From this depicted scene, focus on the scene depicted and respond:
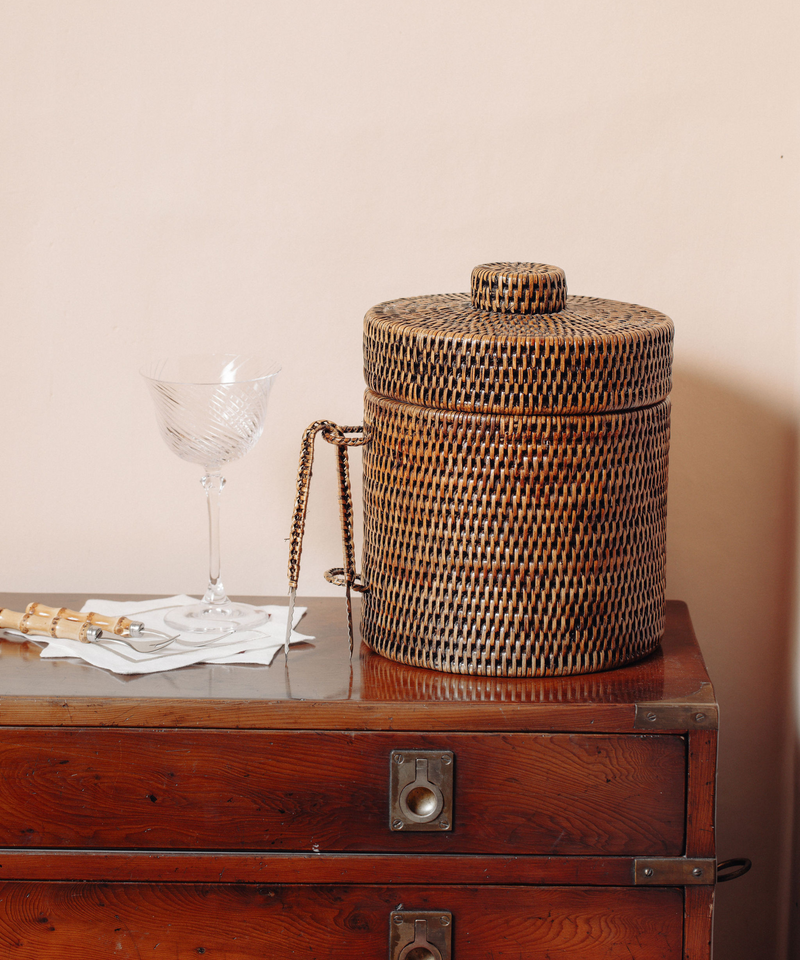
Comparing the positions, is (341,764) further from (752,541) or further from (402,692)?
(752,541)

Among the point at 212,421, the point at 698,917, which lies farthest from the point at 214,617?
the point at 698,917

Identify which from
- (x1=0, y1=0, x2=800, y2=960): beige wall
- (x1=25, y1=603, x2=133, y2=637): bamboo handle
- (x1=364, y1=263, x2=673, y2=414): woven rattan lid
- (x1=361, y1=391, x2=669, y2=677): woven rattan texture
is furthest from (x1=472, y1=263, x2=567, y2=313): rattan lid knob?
(x1=25, y1=603, x2=133, y2=637): bamboo handle

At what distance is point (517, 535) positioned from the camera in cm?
94

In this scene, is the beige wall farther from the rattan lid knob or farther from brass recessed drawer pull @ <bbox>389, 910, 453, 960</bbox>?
brass recessed drawer pull @ <bbox>389, 910, 453, 960</bbox>

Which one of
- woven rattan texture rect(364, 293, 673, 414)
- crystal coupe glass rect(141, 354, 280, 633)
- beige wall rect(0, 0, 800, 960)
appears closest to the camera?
woven rattan texture rect(364, 293, 673, 414)

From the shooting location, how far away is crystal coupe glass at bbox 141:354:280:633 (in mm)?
1032

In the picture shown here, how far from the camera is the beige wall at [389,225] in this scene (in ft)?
3.90

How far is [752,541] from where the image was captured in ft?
4.17

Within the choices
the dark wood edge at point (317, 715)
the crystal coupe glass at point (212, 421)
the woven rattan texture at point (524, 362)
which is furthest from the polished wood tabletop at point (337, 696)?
the woven rattan texture at point (524, 362)

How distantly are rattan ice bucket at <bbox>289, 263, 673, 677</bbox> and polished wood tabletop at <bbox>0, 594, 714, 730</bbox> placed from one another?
27 mm

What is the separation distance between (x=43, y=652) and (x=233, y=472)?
1.12ft

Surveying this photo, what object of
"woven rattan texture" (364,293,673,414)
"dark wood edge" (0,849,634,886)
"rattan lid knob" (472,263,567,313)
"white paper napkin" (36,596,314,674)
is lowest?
"dark wood edge" (0,849,634,886)

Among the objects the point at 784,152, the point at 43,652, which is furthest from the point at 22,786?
the point at 784,152

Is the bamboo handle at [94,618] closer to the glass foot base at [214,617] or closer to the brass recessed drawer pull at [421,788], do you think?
the glass foot base at [214,617]
